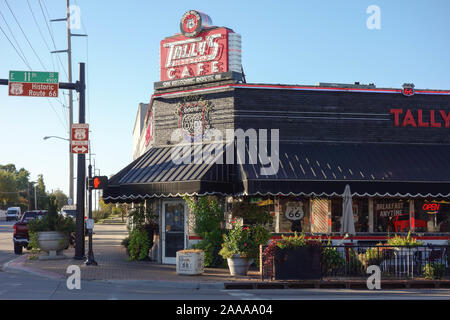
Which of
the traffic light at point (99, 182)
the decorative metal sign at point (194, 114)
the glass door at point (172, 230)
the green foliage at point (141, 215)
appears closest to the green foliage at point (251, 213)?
the glass door at point (172, 230)

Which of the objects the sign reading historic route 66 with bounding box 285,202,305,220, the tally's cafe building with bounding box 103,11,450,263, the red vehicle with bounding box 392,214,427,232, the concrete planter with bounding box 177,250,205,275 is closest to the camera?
the concrete planter with bounding box 177,250,205,275

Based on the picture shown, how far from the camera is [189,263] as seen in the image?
53.6 feet

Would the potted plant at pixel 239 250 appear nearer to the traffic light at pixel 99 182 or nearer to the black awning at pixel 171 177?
the black awning at pixel 171 177

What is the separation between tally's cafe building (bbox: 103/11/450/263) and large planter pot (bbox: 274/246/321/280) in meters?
3.23

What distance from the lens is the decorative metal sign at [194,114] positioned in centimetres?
2055

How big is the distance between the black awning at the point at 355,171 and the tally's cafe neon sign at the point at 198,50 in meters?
4.31

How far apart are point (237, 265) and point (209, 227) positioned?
227cm

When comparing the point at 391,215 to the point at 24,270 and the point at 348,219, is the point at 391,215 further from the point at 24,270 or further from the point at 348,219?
the point at 24,270

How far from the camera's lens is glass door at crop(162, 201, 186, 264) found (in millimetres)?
19812
